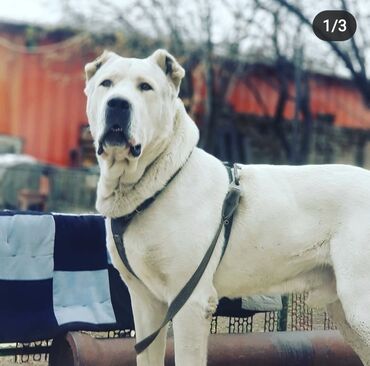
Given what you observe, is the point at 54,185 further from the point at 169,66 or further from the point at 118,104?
the point at 118,104

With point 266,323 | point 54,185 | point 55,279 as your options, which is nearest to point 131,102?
point 55,279

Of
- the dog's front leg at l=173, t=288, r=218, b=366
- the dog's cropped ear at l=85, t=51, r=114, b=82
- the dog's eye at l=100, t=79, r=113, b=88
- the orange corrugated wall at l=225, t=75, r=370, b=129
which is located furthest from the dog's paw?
the orange corrugated wall at l=225, t=75, r=370, b=129

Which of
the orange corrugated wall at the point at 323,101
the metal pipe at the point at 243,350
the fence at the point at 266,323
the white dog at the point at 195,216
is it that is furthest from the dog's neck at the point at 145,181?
the orange corrugated wall at the point at 323,101

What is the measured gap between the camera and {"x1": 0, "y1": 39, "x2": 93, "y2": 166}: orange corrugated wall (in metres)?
20.3

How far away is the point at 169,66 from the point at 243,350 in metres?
1.79

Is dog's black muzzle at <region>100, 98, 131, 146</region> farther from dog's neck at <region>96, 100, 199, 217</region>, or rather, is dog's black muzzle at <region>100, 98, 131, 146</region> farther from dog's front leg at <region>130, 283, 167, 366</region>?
dog's front leg at <region>130, 283, 167, 366</region>

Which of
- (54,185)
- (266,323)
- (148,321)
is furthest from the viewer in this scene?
(54,185)

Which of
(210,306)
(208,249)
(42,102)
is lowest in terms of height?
(210,306)

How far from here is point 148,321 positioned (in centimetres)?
364

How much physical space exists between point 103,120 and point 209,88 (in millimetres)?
18367

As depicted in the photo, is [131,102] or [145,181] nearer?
[131,102]

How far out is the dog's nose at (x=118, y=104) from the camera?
3.18m

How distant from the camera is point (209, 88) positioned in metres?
21.4

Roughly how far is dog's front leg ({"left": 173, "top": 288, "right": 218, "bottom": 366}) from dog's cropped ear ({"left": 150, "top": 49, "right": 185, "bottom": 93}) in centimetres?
104
